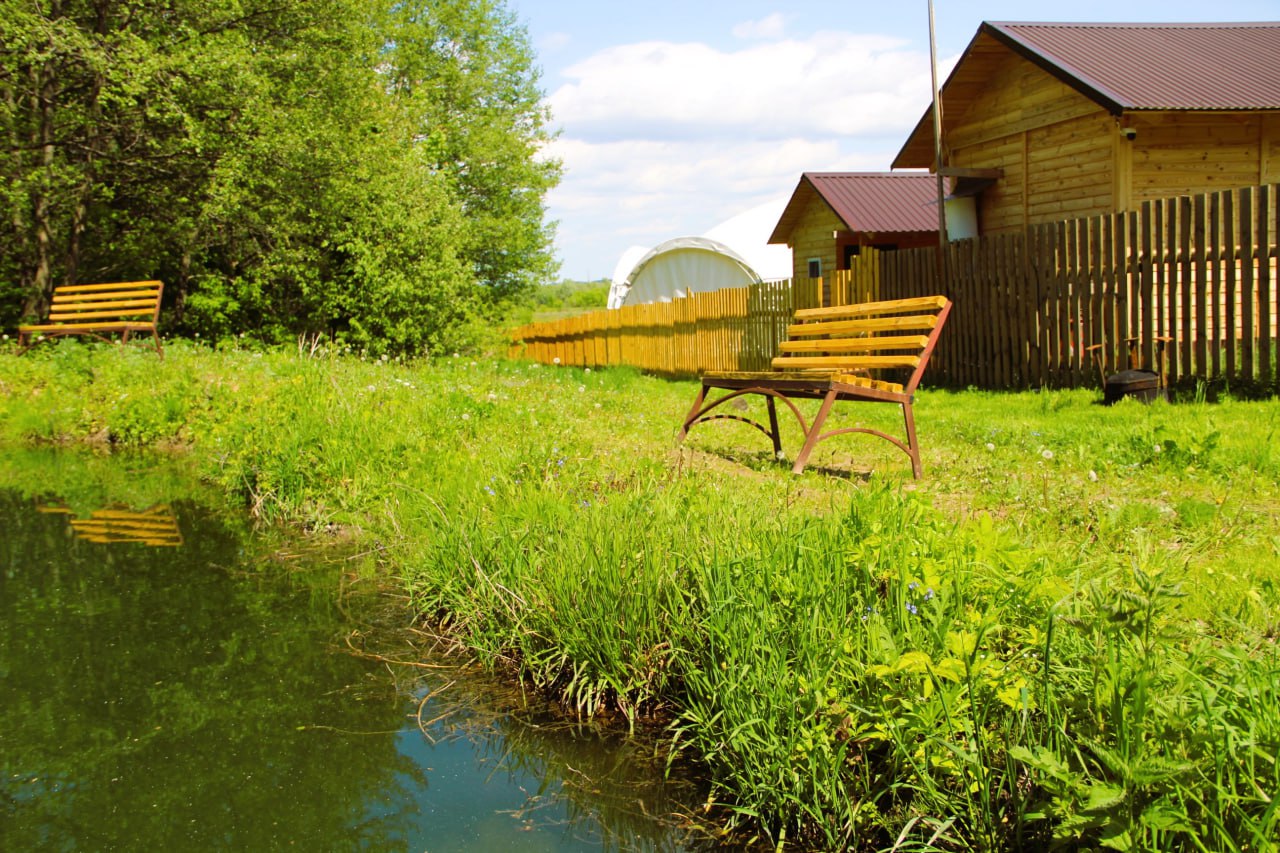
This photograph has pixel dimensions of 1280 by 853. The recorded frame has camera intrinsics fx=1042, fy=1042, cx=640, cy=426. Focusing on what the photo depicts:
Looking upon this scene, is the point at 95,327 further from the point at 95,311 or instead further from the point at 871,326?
the point at 871,326

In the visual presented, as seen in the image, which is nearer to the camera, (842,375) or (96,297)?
(842,375)

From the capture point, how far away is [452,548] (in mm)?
4516

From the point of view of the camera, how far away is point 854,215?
71.6ft

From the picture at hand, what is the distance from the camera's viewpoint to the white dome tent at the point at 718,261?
90.1 feet

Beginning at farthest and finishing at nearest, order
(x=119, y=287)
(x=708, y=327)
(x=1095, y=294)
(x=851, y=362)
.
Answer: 1. (x=708, y=327)
2. (x=119, y=287)
3. (x=1095, y=294)
4. (x=851, y=362)

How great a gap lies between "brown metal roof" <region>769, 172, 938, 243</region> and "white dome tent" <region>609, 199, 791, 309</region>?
3035mm

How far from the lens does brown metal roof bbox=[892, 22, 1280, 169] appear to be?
13.6 metres

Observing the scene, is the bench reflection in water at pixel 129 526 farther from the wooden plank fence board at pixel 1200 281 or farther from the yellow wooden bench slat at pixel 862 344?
the wooden plank fence board at pixel 1200 281

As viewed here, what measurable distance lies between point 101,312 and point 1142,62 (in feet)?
48.7

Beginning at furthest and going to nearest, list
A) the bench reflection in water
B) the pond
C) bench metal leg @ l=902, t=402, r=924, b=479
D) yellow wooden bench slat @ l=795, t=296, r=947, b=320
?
1. yellow wooden bench slat @ l=795, t=296, r=947, b=320
2. the bench reflection in water
3. bench metal leg @ l=902, t=402, r=924, b=479
4. the pond

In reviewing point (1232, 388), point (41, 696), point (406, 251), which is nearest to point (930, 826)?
point (41, 696)

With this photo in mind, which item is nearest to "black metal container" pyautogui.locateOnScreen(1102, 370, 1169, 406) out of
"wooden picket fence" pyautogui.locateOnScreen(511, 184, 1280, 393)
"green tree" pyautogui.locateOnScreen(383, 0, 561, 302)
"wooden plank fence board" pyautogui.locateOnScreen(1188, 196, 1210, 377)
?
"wooden picket fence" pyautogui.locateOnScreen(511, 184, 1280, 393)

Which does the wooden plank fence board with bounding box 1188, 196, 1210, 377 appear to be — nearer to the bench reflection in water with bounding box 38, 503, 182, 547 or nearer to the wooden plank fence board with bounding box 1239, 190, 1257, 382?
the wooden plank fence board with bounding box 1239, 190, 1257, 382

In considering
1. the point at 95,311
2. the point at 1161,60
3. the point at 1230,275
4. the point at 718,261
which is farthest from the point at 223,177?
the point at 718,261
